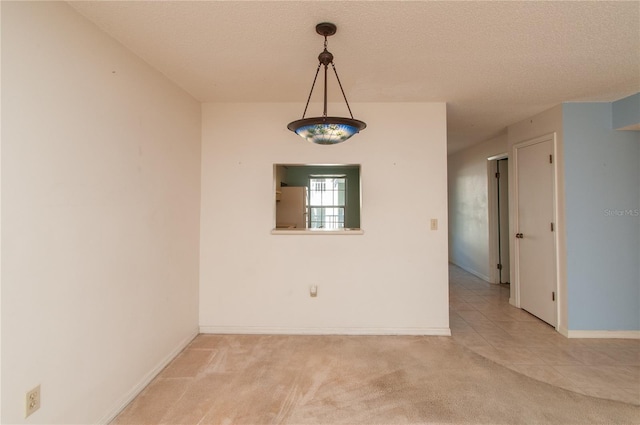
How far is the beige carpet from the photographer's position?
188 cm

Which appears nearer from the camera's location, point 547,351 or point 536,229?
point 547,351

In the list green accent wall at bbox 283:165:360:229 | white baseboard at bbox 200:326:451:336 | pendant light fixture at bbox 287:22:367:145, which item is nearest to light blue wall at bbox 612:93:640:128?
white baseboard at bbox 200:326:451:336

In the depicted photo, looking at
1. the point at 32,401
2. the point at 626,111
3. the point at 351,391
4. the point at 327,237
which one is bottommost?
the point at 351,391

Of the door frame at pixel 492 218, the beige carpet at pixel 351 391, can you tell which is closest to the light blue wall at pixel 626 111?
the door frame at pixel 492 218

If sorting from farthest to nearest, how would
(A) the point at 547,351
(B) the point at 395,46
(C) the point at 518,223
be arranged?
(C) the point at 518,223 → (A) the point at 547,351 → (B) the point at 395,46

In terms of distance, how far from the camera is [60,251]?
157 cm

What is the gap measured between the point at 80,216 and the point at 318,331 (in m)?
2.35

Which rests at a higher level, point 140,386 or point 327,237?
point 327,237

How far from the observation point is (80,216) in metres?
1.69

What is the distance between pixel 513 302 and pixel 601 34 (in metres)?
3.32

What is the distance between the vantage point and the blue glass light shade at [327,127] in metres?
1.70

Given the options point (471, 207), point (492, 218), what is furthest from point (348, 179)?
point (492, 218)

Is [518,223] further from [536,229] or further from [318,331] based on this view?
[318,331]

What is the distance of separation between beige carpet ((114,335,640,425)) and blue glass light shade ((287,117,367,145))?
1.76 metres
